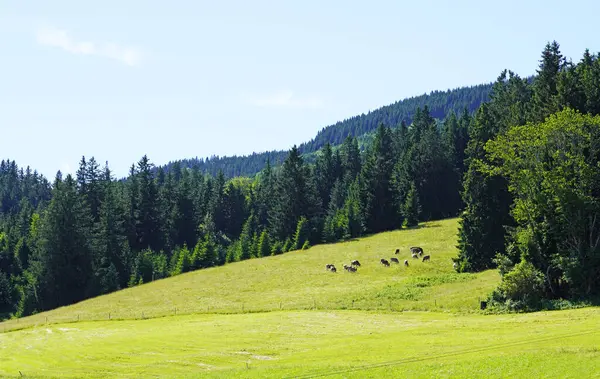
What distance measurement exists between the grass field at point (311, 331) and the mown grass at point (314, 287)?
0.89 feet

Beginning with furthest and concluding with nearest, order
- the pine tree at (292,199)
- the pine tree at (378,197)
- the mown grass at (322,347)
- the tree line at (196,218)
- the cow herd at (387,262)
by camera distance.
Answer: the pine tree at (292,199) < the pine tree at (378,197) < the tree line at (196,218) < the cow herd at (387,262) < the mown grass at (322,347)

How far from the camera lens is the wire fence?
187 feet

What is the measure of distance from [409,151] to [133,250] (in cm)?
6285

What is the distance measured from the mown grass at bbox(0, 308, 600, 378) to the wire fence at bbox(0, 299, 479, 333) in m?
2.23

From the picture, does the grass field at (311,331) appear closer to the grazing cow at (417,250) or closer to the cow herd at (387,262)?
the cow herd at (387,262)

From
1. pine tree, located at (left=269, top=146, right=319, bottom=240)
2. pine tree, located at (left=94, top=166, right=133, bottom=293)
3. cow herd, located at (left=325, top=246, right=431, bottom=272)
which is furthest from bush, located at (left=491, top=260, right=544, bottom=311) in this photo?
pine tree, located at (left=94, top=166, right=133, bottom=293)

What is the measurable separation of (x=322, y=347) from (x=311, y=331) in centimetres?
658

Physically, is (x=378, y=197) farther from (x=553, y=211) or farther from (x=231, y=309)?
(x=553, y=211)

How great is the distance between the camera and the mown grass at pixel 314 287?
61594 mm

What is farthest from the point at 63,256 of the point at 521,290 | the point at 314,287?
the point at 521,290

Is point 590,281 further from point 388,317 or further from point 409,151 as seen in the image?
point 409,151

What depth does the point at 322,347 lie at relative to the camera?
4272cm

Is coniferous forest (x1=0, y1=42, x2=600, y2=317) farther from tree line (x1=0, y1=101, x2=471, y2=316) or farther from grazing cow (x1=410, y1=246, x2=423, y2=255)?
grazing cow (x1=410, y1=246, x2=423, y2=255)

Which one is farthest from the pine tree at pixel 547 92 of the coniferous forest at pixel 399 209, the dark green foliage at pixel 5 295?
the dark green foliage at pixel 5 295
